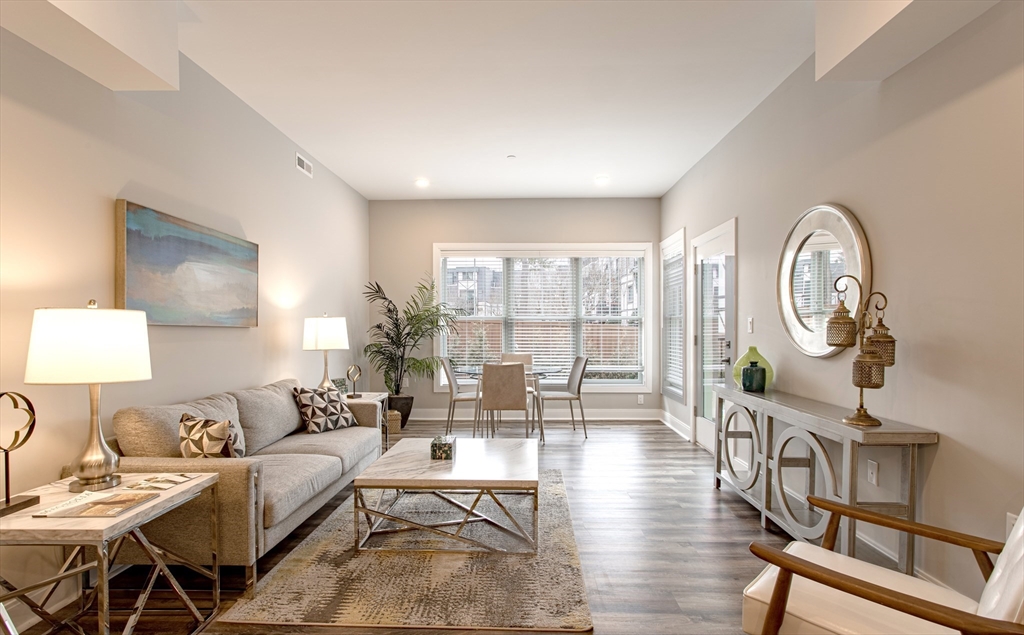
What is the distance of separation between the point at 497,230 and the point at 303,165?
263cm

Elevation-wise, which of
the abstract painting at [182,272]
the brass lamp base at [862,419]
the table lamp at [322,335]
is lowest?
the brass lamp base at [862,419]

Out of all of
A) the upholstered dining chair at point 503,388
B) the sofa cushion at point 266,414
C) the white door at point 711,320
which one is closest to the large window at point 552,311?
the white door at point 711,320

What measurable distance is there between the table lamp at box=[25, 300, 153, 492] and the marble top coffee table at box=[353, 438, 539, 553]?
109 cm

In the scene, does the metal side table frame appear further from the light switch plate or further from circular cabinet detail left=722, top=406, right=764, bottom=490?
the light switch plate

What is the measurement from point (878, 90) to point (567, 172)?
331 centimetres

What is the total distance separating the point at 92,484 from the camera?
2.14 m

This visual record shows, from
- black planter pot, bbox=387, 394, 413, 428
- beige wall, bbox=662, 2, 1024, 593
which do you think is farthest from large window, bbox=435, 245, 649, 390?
beige wall, bbox=662, 2, 1024, 593

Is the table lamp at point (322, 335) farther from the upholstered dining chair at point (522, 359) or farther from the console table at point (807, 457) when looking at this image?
the console table at point (807, 457)

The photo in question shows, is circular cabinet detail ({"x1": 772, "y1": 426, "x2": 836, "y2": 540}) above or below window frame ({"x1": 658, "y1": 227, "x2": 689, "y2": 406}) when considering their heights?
below

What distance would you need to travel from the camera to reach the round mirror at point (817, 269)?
289 centimetres

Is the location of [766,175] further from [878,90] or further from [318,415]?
[318,415]

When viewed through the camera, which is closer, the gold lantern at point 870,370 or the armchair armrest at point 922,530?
the armchair armrest at point 922,530

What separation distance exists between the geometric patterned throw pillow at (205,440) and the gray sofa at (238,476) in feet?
0.23

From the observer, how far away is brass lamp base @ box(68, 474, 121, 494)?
2.11 m
